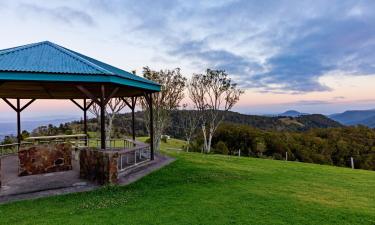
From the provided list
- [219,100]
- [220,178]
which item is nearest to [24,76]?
[220,178]

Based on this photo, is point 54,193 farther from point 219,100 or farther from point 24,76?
point 219,100

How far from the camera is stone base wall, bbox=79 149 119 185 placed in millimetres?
7324

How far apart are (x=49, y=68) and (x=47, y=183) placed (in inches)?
125

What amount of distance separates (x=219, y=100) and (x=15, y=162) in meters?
16.5

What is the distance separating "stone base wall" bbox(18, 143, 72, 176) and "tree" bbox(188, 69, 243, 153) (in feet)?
49.8

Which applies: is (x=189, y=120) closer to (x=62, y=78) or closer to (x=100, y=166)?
(x=100, y=166)

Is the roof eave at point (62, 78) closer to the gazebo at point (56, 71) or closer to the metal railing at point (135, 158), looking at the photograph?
the gazebo at point (56, 71)

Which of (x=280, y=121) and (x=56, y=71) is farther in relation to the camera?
(x=280, y=121)

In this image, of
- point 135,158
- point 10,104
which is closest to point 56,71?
point 135,158

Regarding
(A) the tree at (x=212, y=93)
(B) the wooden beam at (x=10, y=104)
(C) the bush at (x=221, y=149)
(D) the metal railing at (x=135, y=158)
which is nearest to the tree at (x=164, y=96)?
(A) the tree at (x=212, y=93)

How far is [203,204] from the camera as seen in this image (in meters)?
6.04

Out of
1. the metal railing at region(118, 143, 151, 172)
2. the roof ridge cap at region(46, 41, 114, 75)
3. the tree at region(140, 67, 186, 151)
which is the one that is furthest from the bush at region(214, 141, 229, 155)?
the roof ridge cap at region(46, 41, 114, 75)

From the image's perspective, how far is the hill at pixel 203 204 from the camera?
522 centimetres

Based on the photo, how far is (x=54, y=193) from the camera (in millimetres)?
6770
